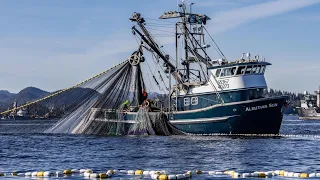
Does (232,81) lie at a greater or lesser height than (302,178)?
greater

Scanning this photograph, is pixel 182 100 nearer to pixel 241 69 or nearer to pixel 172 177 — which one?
pixel 241 69

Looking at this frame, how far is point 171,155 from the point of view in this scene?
49.1m

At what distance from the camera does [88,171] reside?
123ft

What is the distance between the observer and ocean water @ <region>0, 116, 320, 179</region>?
41375mm

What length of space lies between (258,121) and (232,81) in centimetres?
513

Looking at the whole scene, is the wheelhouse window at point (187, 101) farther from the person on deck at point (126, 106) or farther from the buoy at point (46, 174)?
the buoy at point (46, 174)

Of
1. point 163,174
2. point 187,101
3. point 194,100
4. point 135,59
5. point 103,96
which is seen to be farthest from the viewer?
point 103,96

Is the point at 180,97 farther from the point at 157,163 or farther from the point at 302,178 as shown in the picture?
the point at 302,178

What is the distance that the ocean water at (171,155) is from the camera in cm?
4138

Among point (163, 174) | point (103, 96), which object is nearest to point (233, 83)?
point (103, 96)

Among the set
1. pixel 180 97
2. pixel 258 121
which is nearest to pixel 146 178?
pixel 258 121

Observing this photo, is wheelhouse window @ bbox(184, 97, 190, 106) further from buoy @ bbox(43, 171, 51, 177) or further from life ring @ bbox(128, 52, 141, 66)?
buoy @ bbox(43, 171, 51, 177)

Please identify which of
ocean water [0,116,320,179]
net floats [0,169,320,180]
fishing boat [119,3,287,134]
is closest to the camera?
net floats [0,169,320,180]

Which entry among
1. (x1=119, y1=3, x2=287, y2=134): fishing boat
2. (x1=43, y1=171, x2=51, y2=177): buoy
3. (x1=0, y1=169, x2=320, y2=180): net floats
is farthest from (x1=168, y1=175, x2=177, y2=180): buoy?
(x1=119, y1=3, x2=287, y2=134): fishing boat
